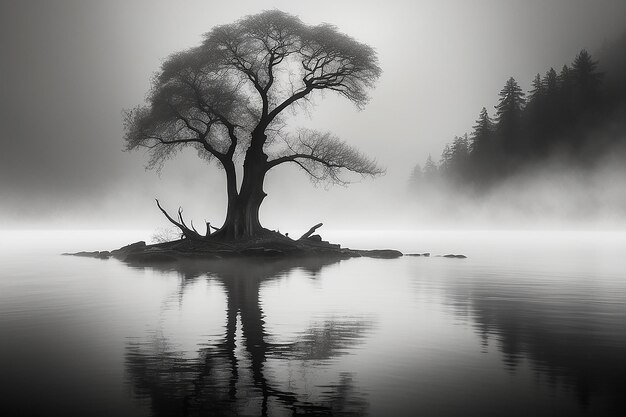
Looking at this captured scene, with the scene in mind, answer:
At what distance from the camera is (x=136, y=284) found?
896 inches

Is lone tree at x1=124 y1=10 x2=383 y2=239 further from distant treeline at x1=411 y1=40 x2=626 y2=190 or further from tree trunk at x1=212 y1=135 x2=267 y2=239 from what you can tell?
distant treeline at x1=411 y1=40 x2=626 y2=190

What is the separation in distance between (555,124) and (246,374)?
287ft

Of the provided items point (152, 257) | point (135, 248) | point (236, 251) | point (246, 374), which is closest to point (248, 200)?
point (236, 251)

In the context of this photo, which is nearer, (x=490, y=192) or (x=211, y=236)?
(x=211, y=236)

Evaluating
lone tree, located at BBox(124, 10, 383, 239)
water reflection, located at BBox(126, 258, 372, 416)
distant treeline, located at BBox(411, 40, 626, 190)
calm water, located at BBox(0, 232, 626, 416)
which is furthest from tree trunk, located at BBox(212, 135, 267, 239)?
distant treeline, located at BBox(411, 40, 626, 190)

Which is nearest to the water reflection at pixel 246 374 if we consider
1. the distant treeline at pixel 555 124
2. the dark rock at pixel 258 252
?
the dark rock at pixel 258 252

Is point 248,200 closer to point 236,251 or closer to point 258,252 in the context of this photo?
point 236,251

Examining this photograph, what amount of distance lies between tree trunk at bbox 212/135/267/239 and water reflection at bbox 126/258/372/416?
2873cm

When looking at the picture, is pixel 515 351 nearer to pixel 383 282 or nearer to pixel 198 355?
pixel 198 355

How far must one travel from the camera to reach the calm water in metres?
7.49

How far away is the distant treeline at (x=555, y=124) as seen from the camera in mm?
A: 84188

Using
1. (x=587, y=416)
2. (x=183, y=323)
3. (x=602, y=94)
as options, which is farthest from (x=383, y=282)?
(x=602, y=94)

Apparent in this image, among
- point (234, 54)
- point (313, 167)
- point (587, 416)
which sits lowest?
point (587, 416)

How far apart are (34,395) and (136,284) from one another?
50.3 ft
